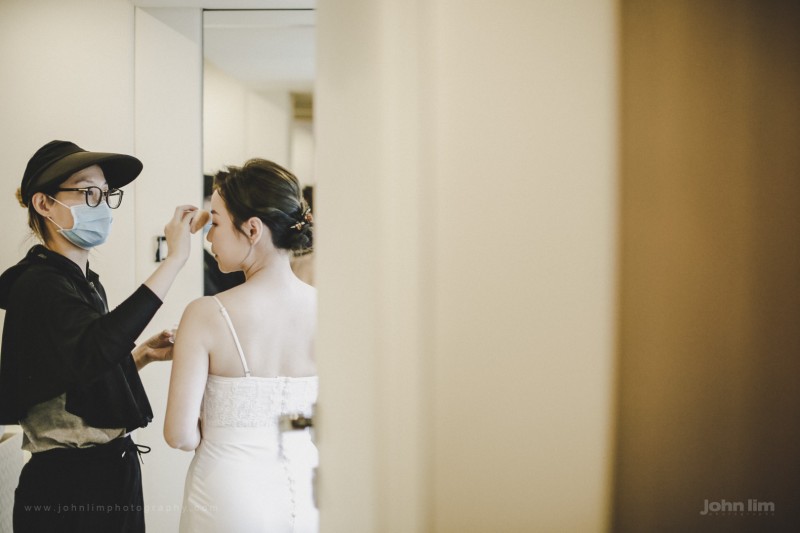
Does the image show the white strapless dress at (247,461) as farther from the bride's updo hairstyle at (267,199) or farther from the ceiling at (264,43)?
the ceiling at (264,43)

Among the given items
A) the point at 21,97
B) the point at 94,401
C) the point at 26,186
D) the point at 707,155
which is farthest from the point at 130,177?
the point at 707,155

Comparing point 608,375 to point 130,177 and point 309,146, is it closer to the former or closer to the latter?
point 130,177

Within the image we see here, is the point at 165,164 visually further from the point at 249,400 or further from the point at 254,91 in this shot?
the point at 249,400

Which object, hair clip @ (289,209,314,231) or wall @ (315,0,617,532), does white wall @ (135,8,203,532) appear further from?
wall @ (315,0,617,532)

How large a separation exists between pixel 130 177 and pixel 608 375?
4.91 ft

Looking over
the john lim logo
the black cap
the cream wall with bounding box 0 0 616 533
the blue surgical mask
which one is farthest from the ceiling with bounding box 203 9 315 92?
the john lim logo

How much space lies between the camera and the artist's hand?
1.78m

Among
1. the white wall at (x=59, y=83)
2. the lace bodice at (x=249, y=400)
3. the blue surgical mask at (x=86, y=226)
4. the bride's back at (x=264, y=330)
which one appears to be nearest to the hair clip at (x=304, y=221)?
the bride's back at (x=264, y=330)

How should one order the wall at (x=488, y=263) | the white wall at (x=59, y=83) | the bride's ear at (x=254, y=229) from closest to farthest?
the wall at (x=488, y=263) < the bride's ear at (x=254, y=229) < the white wall at (x=59, y=83)

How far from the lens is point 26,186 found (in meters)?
1.57

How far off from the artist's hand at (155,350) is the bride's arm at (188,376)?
479mm

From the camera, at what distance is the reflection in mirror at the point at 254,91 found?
8.29 feet

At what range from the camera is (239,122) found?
2.55 m

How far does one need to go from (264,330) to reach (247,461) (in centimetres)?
32
